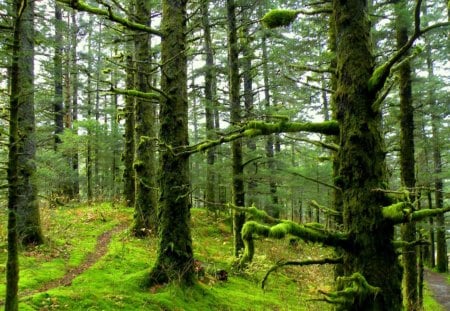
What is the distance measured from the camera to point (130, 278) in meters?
6.64

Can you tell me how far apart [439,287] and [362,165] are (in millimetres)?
15515

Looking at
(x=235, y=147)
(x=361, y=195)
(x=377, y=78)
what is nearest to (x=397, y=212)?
(x=361, y=195)

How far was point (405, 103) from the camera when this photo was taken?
995cm

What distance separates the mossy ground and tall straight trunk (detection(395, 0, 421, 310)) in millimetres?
1938

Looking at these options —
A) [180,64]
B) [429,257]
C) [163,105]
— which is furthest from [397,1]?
[429,257]

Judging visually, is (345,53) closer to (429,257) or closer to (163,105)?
(163,105)

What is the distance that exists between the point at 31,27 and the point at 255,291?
27.7ft

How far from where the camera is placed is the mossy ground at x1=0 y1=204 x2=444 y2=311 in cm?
568

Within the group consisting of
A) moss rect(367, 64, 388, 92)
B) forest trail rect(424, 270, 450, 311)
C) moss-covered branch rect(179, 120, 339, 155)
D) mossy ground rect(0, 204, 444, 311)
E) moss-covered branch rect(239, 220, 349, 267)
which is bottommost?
forest trail rect(424, 270, 450, 311)

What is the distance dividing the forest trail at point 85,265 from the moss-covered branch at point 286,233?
4.48 metres

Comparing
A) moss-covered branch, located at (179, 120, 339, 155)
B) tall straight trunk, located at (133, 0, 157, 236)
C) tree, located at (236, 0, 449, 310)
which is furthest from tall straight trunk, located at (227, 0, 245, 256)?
tree, located at (236, 0, 449, 310)

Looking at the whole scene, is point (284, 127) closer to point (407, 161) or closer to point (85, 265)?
point (85, 265)

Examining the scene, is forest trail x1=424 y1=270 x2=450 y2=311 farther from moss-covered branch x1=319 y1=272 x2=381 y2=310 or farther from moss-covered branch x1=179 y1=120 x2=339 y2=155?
moss-covered branch x1=179 y1=120 x2=339 y2=155

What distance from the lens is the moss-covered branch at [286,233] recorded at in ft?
10.2
